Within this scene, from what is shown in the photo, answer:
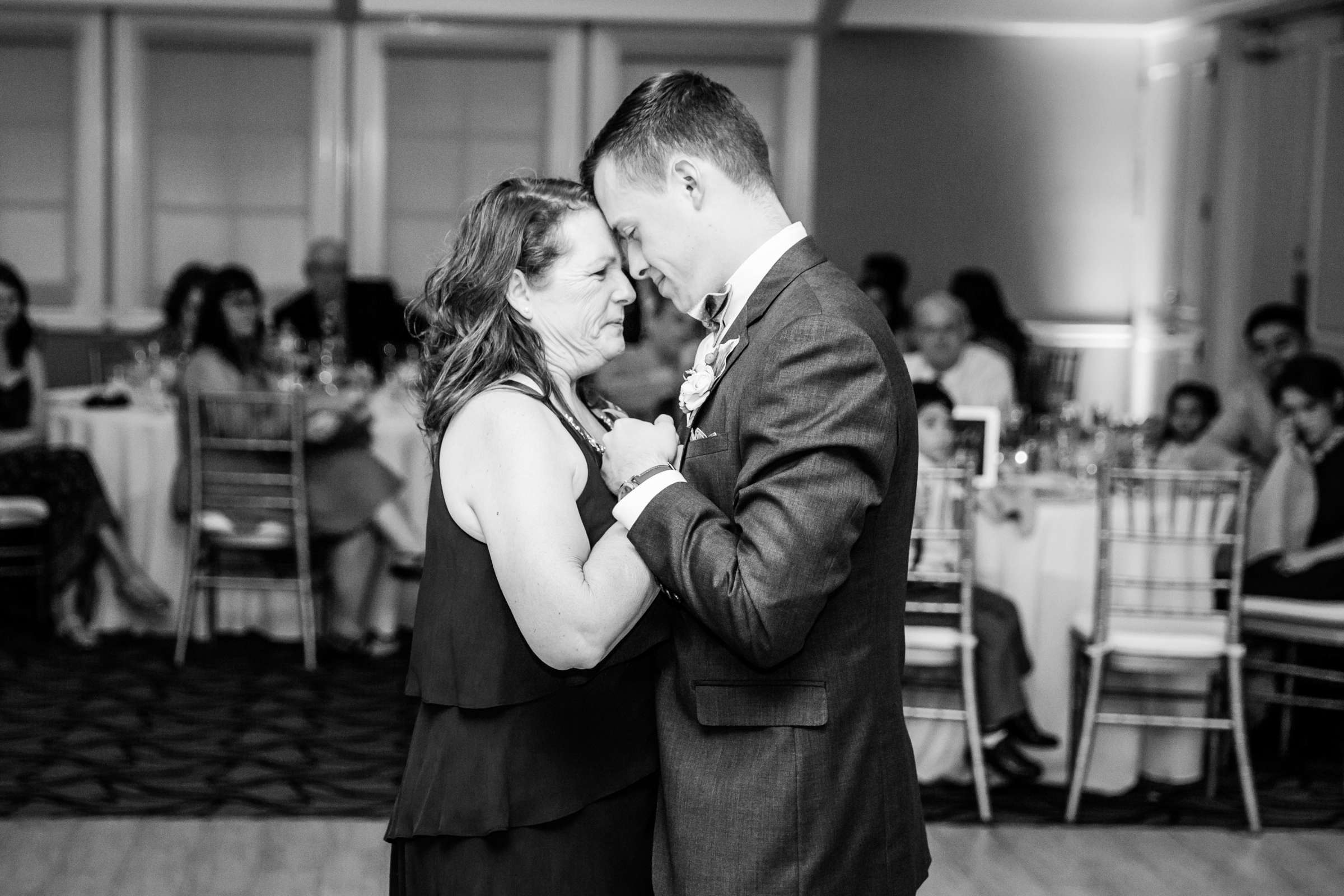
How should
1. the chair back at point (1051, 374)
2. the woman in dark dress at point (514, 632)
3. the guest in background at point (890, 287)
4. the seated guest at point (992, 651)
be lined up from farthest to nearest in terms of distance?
the chair back at point (1051, 374) < the guest in background at point (890, 287) < the seated guest at point (992, 651) < the woman in dark dress at point (514, 632)

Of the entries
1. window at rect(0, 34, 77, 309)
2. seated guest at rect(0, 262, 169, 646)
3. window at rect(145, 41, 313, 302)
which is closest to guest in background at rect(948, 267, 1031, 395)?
window at rect(145, 41, 313, 302)

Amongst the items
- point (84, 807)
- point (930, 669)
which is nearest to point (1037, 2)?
point (930, 669)

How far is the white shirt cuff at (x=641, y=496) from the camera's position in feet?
5.06

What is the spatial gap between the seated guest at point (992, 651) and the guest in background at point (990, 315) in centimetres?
378

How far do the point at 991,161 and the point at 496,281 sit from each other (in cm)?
818

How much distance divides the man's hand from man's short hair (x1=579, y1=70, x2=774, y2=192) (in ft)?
0.86

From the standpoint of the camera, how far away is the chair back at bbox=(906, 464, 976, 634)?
414cm

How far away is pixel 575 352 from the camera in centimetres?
178

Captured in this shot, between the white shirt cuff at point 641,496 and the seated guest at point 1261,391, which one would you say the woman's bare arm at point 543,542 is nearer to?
the white shirt cuff at point 641,496

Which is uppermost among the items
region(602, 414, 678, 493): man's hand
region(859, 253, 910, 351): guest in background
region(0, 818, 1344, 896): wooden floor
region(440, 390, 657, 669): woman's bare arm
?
region(859, 253, 910, 351): guest in background

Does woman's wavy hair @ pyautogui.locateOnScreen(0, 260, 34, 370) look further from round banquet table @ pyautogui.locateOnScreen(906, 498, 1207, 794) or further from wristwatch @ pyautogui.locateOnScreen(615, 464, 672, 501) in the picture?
wristwatch @ pyautogui.locateOnScreen(615, 464, 672, 501)

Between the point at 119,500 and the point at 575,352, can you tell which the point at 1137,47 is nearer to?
the point at 119,500

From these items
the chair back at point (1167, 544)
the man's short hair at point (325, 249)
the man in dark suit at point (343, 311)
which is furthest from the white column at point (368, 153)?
the chair back at point (1167, 544)

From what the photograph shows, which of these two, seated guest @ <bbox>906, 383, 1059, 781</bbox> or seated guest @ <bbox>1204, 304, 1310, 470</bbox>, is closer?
seated guest @ <bbox>906, 383, 1059, 781</bbox>
